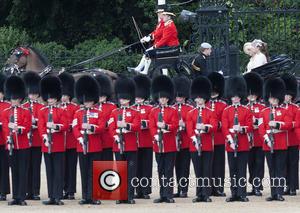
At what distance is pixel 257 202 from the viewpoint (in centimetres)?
1802

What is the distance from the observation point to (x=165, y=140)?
18.2m

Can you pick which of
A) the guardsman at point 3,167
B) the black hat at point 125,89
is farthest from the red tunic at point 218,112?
the guardsman at point 3,167

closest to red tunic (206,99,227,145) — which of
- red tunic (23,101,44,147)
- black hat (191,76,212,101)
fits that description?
black hat (191,76,212,101)

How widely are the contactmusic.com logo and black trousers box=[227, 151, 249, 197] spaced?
4.10 feet

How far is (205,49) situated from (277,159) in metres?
4.95

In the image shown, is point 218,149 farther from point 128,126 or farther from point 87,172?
point 87,172

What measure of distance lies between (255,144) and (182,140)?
886mm

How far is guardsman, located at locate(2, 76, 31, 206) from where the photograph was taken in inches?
713

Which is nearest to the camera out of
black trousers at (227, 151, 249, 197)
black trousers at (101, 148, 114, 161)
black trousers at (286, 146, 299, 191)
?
black trousers at (227, 151, 249, 197)

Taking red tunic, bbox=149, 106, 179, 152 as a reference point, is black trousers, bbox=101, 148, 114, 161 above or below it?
below

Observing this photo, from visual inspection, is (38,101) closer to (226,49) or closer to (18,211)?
(18,211)

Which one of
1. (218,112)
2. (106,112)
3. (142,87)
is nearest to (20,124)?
(106,112)

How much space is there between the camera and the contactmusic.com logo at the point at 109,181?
1788cm

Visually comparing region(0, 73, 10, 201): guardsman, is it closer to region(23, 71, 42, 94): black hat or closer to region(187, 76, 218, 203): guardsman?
region(23, 71, 42, 94): black hat
